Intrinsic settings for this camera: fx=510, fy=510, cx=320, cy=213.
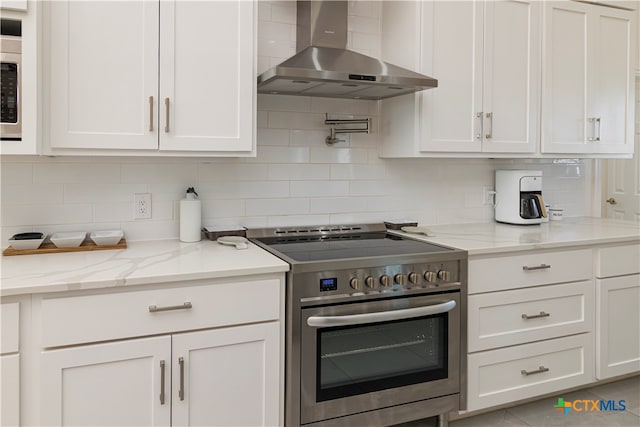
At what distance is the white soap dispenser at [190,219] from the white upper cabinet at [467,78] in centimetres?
112

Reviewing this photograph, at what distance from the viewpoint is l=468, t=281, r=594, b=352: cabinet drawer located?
7.94ft

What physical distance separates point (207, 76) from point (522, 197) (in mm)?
2030

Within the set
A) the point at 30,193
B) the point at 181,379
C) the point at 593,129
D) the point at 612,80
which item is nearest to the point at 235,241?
the point at 181,379

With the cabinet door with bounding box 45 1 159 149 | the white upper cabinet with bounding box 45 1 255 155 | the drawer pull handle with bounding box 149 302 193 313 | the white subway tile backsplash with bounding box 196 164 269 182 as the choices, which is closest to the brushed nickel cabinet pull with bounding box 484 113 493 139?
the white subway tile backsplash with bounding box 196 164 269 182

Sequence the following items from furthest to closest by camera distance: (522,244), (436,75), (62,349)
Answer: (436,75), (522,244), (62,349)

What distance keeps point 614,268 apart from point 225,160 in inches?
85.6

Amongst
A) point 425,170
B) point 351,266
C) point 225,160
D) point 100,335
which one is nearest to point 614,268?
point 425,170

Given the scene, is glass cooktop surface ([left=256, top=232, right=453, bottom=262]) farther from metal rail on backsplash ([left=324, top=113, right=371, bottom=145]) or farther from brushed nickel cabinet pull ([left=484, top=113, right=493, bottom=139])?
brushed nickel cabinet pull ([left=484, top=113, right=493, bottom=139])

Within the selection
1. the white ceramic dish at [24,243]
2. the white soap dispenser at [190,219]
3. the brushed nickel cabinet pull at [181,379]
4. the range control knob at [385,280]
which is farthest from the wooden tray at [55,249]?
the range control knob at [385,280]

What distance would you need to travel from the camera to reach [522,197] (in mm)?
3127

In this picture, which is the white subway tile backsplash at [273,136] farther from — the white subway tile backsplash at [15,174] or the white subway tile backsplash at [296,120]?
the white subway tile backsplash at [15,174]

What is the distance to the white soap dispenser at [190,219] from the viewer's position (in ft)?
7.90

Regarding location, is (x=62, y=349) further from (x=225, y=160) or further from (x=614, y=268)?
(x=614, y=268)

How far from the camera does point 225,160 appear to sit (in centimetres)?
258
